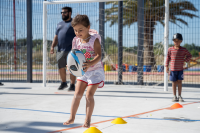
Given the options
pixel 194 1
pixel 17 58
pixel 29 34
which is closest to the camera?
pixel 194 1

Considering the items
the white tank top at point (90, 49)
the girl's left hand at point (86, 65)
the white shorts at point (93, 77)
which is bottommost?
the white shorts at point (93, 77)

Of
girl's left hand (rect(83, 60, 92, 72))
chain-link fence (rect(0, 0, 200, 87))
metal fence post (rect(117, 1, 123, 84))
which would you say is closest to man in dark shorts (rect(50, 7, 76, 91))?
chain-link fence (rect(0, 0, 200, 87))

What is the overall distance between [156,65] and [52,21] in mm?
4352

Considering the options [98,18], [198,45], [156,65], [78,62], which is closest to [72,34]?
[98,18]

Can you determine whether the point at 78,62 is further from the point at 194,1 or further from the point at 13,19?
the point at 13,19

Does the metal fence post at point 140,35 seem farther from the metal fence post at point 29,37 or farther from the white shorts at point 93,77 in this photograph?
the white shorts at point 93,77

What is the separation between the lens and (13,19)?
9984mm

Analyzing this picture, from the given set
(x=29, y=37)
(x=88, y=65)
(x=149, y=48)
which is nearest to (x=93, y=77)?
(x=88, y=65)

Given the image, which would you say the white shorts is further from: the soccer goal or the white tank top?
the soccer goal

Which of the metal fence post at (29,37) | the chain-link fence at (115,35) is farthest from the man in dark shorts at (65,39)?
the metal fence post at (29,37)

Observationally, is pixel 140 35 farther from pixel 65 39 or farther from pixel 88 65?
pixel 88 65

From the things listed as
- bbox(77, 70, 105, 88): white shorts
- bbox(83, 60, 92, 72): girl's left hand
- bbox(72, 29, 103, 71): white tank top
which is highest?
bbox(72, 29, 103, 71): white tank top

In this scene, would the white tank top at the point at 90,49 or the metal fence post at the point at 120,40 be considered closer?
the white tank top at the point at 90,49

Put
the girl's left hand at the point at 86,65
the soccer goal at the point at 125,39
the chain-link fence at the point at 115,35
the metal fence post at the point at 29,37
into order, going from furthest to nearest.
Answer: the metal fence post at the point at 29,37 < the soccer goal at the point at 125,39 < the chain-link fence at the point at 115,35 < the girl's left hand at the point at 86,65
